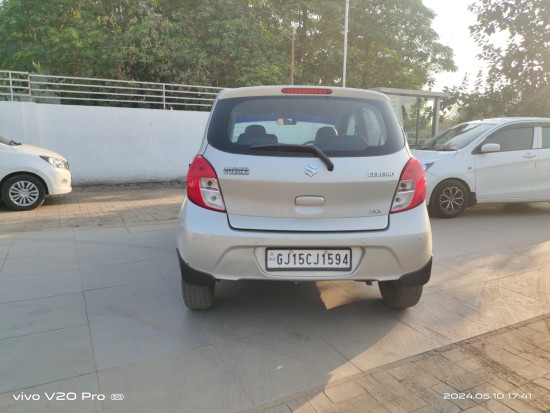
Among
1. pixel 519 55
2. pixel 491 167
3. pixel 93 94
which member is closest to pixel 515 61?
pixel 519 55

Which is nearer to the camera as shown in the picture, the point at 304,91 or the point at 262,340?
the point at 262,340

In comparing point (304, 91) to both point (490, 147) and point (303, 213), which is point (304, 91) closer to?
point (303, 213)

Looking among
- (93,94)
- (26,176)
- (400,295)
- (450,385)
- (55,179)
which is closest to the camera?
(450,385)

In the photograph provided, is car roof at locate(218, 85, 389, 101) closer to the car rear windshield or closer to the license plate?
the car rear windshield

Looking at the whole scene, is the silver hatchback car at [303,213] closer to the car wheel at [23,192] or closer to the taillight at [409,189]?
the taillight at [409,189]

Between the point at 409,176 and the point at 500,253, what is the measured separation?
2.91 metres

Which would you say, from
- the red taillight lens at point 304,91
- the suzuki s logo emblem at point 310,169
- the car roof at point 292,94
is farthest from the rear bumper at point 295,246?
the red taillight lens at point 304,91

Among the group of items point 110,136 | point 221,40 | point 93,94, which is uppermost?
point 221,40

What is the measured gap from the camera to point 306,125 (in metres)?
3.26

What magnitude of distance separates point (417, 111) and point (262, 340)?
12125 mm

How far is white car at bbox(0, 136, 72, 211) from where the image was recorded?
7066 mm

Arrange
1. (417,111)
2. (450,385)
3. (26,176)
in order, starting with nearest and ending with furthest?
(450,385)
(26,176)
(417,111)

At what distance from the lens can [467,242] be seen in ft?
18.1

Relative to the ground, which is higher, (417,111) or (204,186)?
(417,111)
